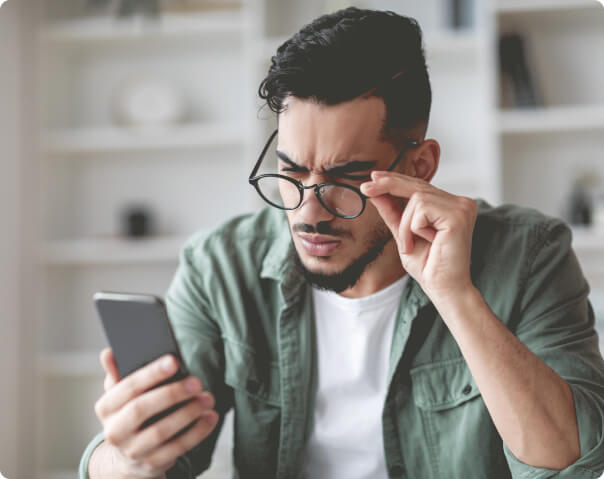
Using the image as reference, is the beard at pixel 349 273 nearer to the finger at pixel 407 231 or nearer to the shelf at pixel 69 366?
the finger at pixel 407 231

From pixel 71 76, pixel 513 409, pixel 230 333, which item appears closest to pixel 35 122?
pixel 71 76

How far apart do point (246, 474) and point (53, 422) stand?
180 cm

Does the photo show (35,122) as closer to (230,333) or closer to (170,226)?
(170,226)

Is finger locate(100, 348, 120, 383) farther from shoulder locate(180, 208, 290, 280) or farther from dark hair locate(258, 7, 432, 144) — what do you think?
dark hair locate(258, 7, 432, 144)

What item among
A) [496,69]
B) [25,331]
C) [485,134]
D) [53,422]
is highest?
[496,69]

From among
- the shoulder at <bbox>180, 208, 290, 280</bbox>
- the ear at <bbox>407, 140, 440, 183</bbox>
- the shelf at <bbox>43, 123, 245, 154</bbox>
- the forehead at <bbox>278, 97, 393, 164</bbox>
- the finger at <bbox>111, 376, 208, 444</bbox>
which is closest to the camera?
A: the finger at <bbox>111, 376, 208, 444</bbox>

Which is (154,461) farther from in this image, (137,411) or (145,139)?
(145,139)

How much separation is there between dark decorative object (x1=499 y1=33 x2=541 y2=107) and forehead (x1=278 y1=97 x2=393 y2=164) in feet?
4.84

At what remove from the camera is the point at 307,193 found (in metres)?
1.04

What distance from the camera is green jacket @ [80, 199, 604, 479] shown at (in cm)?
106

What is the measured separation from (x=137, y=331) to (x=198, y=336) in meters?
0.41

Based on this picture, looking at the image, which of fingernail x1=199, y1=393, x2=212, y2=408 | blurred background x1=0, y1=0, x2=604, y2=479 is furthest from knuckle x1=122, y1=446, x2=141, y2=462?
blurred background x1=0, y1=0, x2=604, y2=479

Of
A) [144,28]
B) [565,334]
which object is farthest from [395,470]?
[144,28]

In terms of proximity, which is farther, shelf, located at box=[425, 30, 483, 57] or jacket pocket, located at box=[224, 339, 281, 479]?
shelf, located at box=[425, 30, 483, 57]
